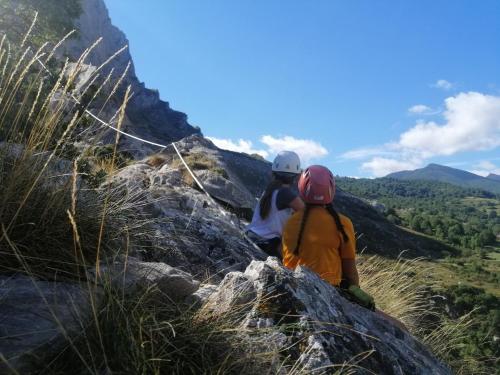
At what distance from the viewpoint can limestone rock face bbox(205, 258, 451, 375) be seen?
2496 mm

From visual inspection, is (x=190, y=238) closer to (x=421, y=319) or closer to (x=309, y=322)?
(x=309, y=322)

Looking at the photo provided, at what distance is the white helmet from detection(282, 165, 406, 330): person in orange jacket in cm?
235

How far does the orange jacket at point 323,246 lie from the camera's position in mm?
3951

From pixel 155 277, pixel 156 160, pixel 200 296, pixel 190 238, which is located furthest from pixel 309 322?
pixel 156 160

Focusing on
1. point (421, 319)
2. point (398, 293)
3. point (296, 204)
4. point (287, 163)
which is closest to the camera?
point (296, 204)

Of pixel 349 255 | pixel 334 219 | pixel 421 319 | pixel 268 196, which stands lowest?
pixel 421 319

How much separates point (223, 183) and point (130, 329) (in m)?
9.05

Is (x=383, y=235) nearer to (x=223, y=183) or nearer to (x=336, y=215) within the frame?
(x=223, y=183)

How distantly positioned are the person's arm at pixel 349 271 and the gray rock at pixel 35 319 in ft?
7.97

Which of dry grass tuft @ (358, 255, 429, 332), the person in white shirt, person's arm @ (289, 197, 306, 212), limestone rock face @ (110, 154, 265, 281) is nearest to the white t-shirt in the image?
the person in white shirt

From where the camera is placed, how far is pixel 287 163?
258 inches

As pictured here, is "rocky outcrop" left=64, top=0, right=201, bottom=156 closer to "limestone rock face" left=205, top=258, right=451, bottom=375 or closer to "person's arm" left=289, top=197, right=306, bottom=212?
"person's arm" left=289, top=197, right=306, bottom=212

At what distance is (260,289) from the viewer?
2830mm

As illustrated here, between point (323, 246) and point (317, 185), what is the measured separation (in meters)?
0.56
